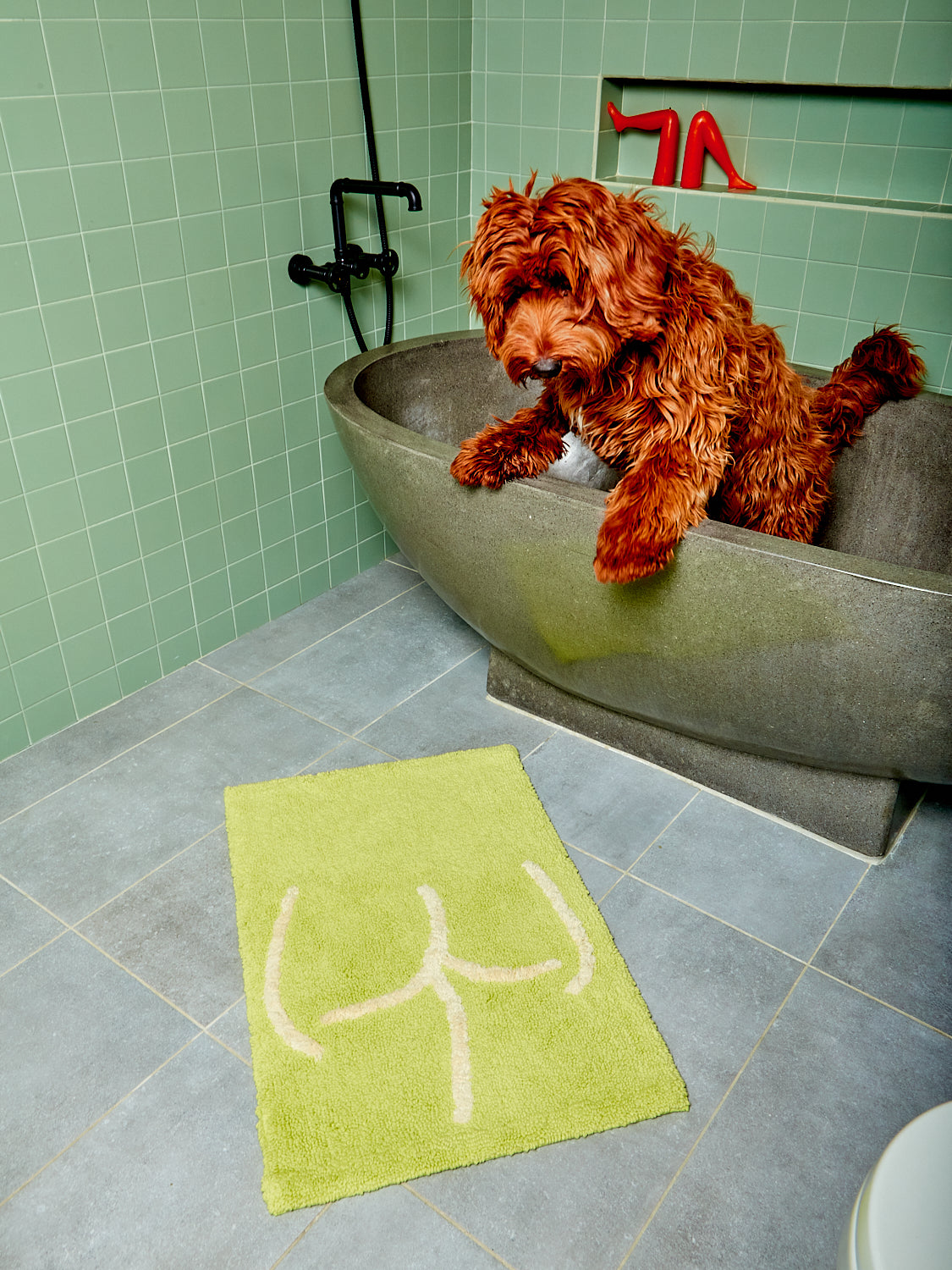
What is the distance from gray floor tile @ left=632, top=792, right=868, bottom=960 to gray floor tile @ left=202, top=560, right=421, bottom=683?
1.05 meters

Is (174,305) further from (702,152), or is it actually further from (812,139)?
(812,139)

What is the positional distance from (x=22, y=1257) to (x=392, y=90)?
96.5 inches

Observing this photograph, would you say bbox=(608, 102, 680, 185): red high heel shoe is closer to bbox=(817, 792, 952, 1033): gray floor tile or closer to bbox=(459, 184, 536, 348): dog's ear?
bbox=(459, 184, 536, 348): dog's ear

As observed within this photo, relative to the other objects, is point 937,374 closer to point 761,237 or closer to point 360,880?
point 761,237

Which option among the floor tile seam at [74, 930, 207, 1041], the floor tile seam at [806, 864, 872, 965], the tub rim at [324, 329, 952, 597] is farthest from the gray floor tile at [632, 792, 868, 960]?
the floor tile seam at [74, 930, 207, 1041]

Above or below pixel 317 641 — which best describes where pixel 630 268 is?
above

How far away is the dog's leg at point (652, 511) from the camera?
55.1 inches

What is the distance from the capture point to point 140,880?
1642mm

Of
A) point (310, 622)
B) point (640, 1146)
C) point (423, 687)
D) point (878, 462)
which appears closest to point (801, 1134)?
point (640, 1146)

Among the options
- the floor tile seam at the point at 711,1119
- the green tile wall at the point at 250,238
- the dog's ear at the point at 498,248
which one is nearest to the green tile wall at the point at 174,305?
the green tile wall at the point at 250,238

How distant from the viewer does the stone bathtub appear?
4.49ft

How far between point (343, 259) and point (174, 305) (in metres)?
0.45

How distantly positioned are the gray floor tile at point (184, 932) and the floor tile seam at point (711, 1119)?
67cm

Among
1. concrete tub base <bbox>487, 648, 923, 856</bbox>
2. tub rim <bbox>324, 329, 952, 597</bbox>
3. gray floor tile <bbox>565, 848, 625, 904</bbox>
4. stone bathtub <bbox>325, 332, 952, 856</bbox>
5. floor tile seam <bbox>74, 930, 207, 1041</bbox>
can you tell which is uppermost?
tub rim <bbox>324, 329, 952, 597</bbox>
